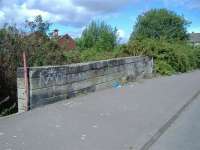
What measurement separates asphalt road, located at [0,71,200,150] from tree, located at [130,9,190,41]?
5185 centimetres

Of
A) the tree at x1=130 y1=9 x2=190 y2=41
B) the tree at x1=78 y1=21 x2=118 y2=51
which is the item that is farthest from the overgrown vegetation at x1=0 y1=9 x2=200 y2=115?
the tree at x1=130 y1=9 x2=190 y2=41

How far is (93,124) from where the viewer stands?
8648 mm

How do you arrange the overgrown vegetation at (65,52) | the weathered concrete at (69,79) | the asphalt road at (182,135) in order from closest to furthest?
the asphalt road at (182,135)
the weathered concrete at (69,79)
the overgrown vegetation at (65,52)

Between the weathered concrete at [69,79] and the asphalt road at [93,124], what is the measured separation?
1.13 feet

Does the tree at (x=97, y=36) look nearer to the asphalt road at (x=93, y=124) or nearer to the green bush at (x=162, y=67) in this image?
the green bush at (x=162, y=67)

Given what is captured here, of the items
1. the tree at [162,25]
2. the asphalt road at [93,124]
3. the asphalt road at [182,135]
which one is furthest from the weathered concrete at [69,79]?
the tree at [162,25]

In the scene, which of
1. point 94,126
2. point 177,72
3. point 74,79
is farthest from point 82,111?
point 177,72

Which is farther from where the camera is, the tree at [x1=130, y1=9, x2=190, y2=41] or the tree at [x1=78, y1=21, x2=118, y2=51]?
the tree at [x1=130, y1=9, x2=190, y2=41]

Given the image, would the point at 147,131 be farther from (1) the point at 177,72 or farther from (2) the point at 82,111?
(1) the point at 177,72

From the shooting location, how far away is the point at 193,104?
13.2 meters

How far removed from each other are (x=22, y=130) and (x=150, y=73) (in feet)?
52.3

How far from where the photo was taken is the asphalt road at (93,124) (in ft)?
23.0

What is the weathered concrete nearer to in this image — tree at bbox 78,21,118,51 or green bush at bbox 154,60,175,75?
green bush at bbox 154,60,175,75

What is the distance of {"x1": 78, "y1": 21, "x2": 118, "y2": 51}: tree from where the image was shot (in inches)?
1747
